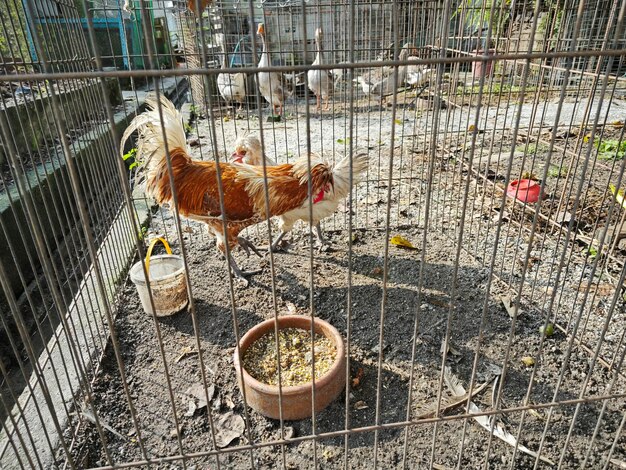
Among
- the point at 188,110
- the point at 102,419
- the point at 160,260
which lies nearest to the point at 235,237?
the point at 160,260

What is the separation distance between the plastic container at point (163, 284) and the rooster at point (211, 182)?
38cm

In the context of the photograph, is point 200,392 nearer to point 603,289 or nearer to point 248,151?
point 248,151

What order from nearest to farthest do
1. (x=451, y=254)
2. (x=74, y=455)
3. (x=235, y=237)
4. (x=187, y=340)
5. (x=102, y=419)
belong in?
(x=74, y=455) → (x=102, y=419) → (x=187, y=340) → (x=235, y=237) → (x=451, y=254)

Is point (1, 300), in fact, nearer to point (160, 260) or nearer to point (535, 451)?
point (160, 260)

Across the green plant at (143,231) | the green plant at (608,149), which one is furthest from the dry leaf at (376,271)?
the green plant at (608,149)

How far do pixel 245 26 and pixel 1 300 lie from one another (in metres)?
9.18

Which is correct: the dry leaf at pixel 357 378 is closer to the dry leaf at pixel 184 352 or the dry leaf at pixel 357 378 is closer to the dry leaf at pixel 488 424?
the dry leaf at pixel 488 424

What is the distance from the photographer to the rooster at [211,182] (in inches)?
124

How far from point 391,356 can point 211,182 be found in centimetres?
170

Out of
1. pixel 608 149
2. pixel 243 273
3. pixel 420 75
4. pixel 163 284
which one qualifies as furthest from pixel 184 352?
pixel 608 149

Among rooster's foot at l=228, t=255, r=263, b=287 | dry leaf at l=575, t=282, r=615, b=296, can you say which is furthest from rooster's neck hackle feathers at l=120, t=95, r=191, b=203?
dry leaf at l=575, t=282, r=615, b=296

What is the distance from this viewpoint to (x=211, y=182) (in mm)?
3150

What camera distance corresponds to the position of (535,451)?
2.11 meters

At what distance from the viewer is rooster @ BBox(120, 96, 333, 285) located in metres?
3.15
